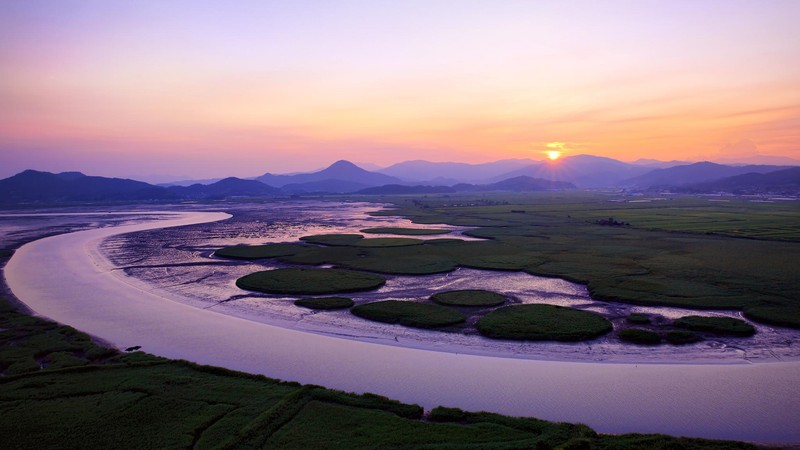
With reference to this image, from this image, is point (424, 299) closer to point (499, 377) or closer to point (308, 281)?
point (308, 281)

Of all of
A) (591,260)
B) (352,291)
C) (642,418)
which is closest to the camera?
(642,418)

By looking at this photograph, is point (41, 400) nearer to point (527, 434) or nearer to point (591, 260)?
point (527, 434)

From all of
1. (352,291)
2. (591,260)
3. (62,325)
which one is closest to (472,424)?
(352,291)

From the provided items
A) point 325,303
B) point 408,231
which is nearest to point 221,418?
point 325,303

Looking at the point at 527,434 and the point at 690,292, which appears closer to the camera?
Answer: the point at 527,434

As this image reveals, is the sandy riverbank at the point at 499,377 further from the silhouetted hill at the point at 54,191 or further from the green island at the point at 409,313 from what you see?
the silhouetted hill at the point at 54,191

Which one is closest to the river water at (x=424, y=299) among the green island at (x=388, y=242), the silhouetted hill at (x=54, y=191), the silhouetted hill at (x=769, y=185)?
the green island at (x=388, y=242)
